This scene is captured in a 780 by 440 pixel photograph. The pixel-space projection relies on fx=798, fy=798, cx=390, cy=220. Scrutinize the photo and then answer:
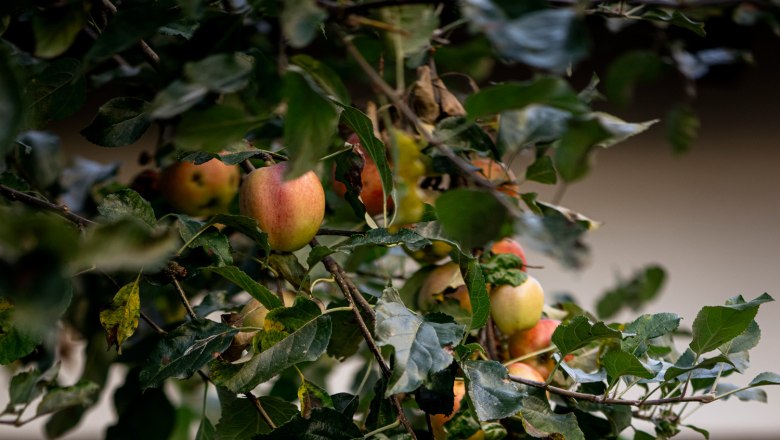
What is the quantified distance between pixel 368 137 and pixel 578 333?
0.24 metres

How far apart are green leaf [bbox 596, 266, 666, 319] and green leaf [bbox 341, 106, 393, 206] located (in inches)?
29.8

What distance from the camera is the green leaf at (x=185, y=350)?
0.64m

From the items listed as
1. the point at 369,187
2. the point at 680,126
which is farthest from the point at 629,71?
the point at 369,187

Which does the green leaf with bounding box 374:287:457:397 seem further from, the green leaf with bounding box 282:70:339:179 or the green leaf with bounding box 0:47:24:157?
the green leaf with bounding box 0:47:24:157

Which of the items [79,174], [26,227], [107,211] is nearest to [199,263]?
[107,211]

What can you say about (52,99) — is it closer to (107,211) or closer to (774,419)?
(107,211)

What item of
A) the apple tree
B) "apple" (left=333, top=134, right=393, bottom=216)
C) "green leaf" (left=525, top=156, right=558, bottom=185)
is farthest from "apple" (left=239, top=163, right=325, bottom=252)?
"green leaf" (left=525, top=156, right=558, bottom=185)

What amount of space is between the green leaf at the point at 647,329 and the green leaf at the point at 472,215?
0.30m

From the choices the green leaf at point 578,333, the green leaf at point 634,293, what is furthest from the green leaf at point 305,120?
the green leaf at point 634,293

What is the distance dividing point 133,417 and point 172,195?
31 cm

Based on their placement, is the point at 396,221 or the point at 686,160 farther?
the point at 686,160

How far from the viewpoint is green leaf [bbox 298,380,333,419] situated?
673 millimetres

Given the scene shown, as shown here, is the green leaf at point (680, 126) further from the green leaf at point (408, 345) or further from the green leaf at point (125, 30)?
the green leaf at point (125, 30)

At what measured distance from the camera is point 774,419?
1900 millimetres
